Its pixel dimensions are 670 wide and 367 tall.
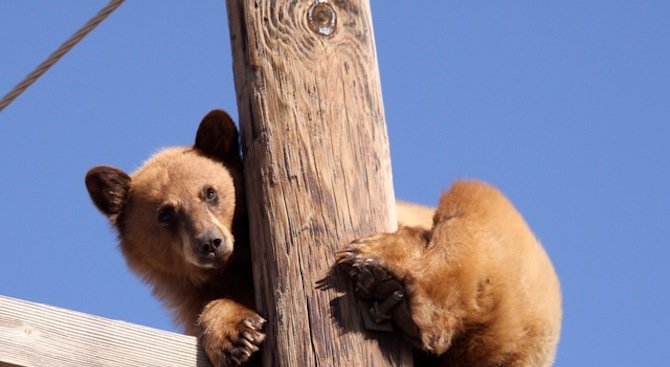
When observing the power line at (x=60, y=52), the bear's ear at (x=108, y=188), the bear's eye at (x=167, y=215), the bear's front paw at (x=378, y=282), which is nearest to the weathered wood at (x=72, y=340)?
the bear's front paw at (x=378, y=282)

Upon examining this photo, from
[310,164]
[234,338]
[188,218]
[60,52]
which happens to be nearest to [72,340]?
[234,338]

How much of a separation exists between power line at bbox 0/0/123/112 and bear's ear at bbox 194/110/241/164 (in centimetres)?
126

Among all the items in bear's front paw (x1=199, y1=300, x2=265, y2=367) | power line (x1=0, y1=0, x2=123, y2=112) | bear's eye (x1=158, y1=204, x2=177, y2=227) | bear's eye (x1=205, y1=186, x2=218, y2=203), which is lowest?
bear's eye (x1=158, y1=204, x2=177, y2=227)

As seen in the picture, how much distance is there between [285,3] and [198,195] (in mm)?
2048

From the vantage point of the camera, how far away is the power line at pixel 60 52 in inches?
175

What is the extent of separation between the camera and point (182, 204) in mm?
6023

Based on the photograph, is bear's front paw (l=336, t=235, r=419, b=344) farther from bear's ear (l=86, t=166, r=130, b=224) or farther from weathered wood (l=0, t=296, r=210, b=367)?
bear's ear (l=86, t=166, r=130, b=224)

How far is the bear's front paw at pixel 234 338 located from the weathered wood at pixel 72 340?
36 centimetres

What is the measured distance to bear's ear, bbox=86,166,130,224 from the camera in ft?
20.8

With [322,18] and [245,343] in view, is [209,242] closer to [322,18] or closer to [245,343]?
[245,343]

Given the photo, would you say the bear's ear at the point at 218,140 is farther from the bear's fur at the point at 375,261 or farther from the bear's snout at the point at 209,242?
the bear's snout at the point at 209,242

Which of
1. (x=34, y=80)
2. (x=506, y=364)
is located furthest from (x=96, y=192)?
(x=506, y=364)

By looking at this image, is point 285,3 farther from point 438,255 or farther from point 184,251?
point 184,251

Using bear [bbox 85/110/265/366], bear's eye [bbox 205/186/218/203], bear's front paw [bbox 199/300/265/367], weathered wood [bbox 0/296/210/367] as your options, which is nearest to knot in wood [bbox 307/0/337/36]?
bear's front paw [bbox 199/300/265/367]
